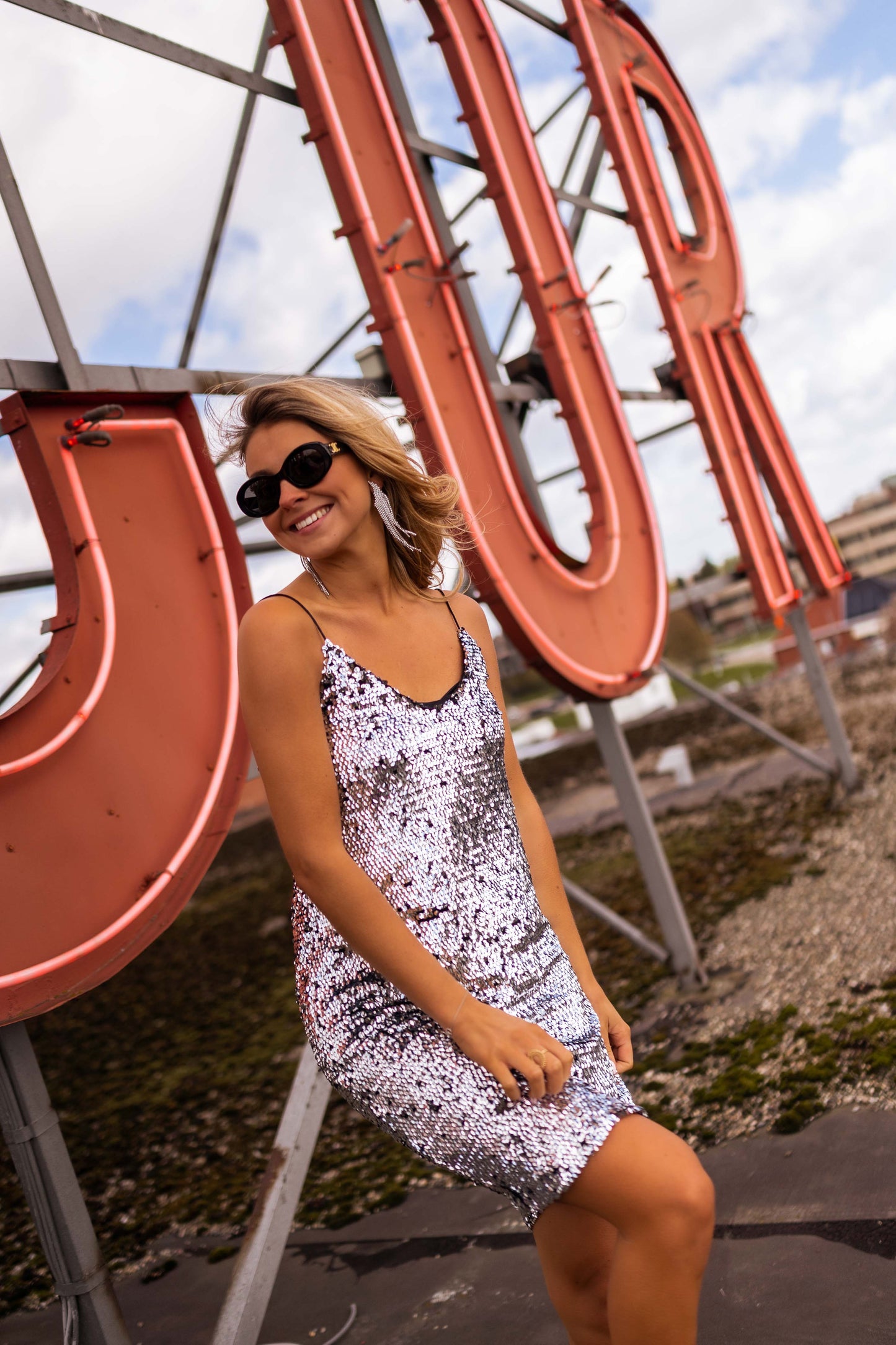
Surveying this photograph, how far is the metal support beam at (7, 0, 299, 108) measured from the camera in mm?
3354

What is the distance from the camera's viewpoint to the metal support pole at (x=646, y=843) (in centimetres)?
484

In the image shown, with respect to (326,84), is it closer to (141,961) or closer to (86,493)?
(86,493)

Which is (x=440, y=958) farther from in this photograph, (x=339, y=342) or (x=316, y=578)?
(x=339, y=342)

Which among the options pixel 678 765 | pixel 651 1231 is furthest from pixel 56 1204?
pixel 678 765

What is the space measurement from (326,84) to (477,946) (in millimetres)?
3651

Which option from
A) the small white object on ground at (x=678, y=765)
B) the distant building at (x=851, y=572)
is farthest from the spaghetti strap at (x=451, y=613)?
the small white object on ground at (x=678, y=765)

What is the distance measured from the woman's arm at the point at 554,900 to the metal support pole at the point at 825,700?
6.04 m

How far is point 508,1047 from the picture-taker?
1418 millimetres

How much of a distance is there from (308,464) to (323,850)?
0.59 m

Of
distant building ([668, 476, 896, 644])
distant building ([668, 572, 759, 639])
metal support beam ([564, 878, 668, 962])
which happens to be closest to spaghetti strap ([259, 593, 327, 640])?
metal support beam ([564, 878, 668, 962])

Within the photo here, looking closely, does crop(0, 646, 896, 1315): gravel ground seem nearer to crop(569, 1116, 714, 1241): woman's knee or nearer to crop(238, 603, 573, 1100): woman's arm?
crop(569, 1116, 714, 1241): woman's knee

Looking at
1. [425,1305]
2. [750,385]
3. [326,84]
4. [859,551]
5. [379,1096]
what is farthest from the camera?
[859,551]

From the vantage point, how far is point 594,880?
7.35 m

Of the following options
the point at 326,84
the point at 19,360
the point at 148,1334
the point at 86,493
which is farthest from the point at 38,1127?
the point at 326,84
